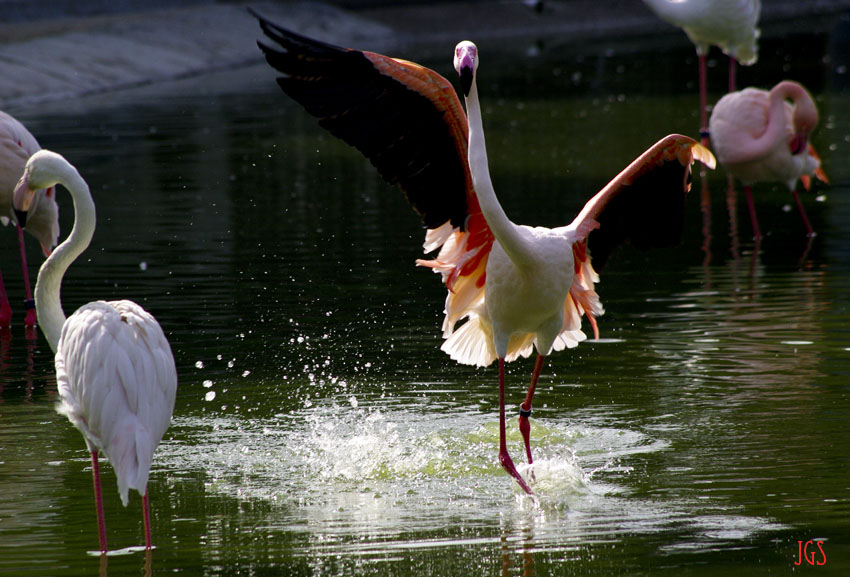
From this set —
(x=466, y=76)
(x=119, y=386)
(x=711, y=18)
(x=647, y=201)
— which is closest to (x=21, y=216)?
(x=119, y=386)

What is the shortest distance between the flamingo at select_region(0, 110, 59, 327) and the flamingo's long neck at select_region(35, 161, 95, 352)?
2.52 meters

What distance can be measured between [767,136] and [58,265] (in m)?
6.07

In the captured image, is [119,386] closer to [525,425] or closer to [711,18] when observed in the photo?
[525,425]

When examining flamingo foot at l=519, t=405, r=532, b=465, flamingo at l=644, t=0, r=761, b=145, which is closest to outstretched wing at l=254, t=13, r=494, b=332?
flamingo foot at l=519, t=405, r=532, b=465

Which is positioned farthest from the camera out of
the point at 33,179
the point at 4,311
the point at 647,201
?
the point at 4,311

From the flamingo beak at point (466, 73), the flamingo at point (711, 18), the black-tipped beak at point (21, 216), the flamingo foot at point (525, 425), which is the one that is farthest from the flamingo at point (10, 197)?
the flamingo at point (711, 18)

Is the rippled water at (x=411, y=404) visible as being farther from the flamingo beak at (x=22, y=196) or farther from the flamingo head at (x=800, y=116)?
the flamingo beak at (x=22, y=196)

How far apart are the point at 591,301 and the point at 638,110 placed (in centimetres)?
1035

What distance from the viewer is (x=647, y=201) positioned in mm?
5785

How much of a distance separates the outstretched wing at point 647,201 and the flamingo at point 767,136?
12.1 feet

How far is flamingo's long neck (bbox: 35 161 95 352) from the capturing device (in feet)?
15.8

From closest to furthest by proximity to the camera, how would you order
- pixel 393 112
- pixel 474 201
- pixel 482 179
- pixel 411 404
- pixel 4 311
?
pixel 482 179 < pixel 393 112 < pixel 474 201 < pixel 411 404 < pixel 4 311

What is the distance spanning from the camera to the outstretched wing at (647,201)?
5.48 meters

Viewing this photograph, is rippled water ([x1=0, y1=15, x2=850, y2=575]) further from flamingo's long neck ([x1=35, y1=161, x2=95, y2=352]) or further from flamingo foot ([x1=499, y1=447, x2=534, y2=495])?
flamingo's long neck ([x1=35, y1=161, x2=95, y2=352])
